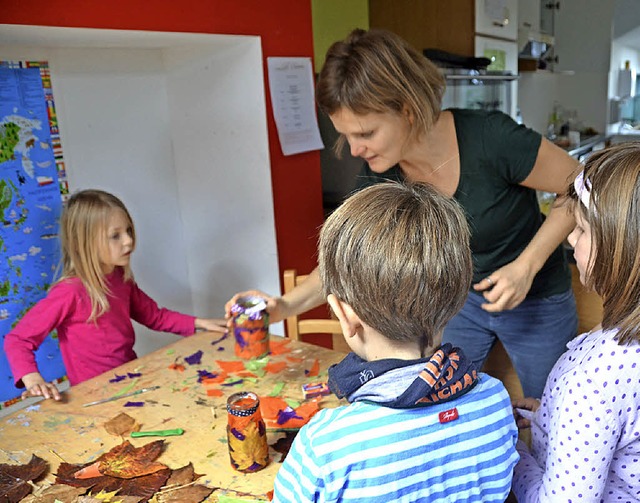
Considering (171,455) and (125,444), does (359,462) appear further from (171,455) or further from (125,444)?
(125,444)

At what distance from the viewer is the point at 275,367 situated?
5.56ft

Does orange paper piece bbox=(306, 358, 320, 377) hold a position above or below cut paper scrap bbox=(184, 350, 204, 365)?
below

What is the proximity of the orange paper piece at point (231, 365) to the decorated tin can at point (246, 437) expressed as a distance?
452 mm

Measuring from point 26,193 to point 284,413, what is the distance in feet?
4.22

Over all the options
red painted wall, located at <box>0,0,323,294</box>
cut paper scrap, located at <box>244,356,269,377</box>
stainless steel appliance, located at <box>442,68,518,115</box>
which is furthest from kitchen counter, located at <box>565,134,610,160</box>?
cut paper scrap, located at <box>244,356,269,377</box>

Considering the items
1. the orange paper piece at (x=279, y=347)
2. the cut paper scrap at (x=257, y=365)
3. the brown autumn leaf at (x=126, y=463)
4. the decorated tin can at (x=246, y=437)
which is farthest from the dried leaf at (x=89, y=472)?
the orange paper piece at (x=279, y=347)

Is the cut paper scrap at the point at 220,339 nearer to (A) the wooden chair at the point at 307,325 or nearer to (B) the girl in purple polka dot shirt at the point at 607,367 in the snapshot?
(A) the wooden chair at the point at 307,325

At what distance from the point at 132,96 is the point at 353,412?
200 centimetres

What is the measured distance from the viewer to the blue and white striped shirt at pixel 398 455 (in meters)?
0.87

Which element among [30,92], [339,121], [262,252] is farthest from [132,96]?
[339,121]

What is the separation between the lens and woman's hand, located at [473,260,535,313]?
4.76ft

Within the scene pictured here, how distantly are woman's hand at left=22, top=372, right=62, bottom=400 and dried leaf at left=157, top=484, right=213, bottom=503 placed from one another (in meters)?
0.56

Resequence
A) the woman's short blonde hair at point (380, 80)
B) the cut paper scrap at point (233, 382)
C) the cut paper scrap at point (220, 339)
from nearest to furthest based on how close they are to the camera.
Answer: the woman's short blonde hair at point (380, 80) → the cut paper scrap at point (233, 382) → the cut paper scrap at point (220, 339)

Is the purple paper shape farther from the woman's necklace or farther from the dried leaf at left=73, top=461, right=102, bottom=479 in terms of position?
the woman's necklace
